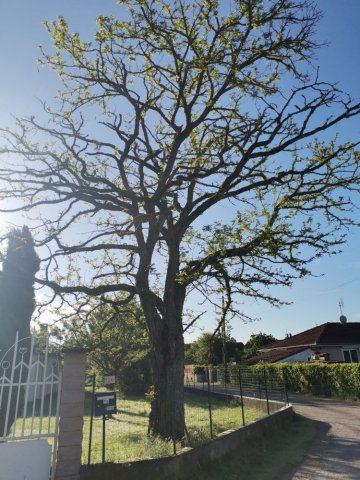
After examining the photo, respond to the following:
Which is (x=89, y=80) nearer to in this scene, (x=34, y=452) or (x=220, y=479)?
(x=34, y=452)

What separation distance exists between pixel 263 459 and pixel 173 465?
3531 mm

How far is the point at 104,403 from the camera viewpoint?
808cm

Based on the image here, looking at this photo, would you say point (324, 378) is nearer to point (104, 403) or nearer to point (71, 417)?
point (104, 403)

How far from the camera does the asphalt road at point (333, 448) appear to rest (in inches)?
339

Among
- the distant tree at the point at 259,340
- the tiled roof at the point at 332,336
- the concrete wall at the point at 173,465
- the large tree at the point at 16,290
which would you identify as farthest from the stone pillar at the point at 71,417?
the distant tree at the point at 259,340

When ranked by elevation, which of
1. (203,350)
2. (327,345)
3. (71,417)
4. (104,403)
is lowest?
(71,417)

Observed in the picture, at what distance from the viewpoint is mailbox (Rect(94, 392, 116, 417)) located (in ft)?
26.2

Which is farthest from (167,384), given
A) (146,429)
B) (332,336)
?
(332,336)

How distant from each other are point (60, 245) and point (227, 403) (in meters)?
15.7

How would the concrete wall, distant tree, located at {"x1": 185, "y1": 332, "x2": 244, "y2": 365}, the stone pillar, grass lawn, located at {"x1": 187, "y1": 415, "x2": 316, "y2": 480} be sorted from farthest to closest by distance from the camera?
distant tree, located at {"x1": 185, "y1": 332, "x2": 244, "y2": 365}
grass lawn, located at {"x1": 187, "y1": 415, "x2": 316, "y2": 480}
the concrete wall
the stone pillar

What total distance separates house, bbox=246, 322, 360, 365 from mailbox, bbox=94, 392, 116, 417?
25925 mm

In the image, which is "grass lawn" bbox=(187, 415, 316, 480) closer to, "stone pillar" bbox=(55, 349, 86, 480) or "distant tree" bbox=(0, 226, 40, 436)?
"stone pillar" bbox=(55, 349, 86, 480)

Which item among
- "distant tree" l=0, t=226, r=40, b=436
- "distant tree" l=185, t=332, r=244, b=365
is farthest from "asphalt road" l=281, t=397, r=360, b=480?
"distant tree" l=185, t=332, r=244, b=365

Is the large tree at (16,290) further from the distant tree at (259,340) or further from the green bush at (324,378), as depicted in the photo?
the distant tree at (259,340)
